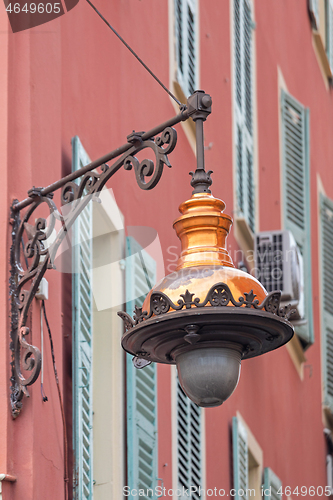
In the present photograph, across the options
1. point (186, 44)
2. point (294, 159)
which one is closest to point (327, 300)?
point (294, 159)

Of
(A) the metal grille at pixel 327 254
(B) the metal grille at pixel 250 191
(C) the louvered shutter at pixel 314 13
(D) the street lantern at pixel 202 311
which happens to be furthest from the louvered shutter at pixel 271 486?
(C) the louvered shutter at pixel 314 13

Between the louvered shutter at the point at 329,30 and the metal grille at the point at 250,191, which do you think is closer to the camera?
the metal grille at the point at 250,191

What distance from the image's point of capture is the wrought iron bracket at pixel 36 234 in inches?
159

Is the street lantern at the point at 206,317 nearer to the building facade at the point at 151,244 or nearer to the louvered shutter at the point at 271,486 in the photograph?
the building facade at the point at 151,244

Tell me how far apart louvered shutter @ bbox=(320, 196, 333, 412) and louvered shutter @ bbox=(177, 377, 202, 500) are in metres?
5.56

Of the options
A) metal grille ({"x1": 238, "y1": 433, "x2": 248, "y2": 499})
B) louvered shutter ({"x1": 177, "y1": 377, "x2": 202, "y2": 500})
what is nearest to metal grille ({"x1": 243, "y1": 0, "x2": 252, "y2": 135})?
metal grille ({"x1": 238, "y1": 433, "x2": 248, "y2": 499})

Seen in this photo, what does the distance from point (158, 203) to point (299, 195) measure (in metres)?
5.18

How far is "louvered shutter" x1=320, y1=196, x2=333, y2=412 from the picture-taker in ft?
41.4

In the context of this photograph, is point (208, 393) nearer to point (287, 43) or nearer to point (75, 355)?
point (75, 355)

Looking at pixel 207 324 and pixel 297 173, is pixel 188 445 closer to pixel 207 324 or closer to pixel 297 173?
pixel 207 324

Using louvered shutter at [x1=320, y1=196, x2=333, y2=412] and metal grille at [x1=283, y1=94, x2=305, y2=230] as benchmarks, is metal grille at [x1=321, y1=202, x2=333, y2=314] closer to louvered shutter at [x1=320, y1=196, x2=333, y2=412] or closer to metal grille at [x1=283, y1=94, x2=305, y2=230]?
louvered shutter at [x1=320, y1=196, x2=333, y2=412]

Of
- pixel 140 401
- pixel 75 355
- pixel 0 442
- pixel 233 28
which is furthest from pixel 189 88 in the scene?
pixel 0 442

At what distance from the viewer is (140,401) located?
5.81 metres

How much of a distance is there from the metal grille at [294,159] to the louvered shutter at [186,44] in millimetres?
3639
